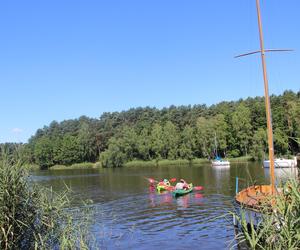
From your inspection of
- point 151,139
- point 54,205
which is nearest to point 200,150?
point 151,139

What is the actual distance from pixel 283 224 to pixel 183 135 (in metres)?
114

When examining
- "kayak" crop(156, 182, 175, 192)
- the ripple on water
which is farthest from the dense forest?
the ripple on water

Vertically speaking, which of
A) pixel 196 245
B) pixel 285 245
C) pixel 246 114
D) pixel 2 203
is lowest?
pixel 196 245

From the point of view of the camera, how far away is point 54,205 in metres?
12.7

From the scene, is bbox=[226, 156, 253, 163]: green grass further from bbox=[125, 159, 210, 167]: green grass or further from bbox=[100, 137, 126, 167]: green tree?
bbox=[100, 137, 126, 167]: green tree

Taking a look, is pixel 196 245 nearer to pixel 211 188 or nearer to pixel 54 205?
pixel 54 205

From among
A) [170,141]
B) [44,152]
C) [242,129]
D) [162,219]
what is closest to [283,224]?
[162,219]

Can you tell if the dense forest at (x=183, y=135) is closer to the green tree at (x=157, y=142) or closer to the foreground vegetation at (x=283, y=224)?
the green tree at (x=157, y=142)

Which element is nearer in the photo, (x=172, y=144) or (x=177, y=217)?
(x=177, y=217)

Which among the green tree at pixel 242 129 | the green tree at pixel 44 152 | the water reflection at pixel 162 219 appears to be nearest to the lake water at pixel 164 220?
the water reflection at pixel 162 219

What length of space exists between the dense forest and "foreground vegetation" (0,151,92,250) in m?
73.8

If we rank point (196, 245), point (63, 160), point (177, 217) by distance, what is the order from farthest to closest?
point (63, 160) → point (177, 217) → point (196, 245)

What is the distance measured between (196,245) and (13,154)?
11986 mm

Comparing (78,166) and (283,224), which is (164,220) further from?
(78,166)
